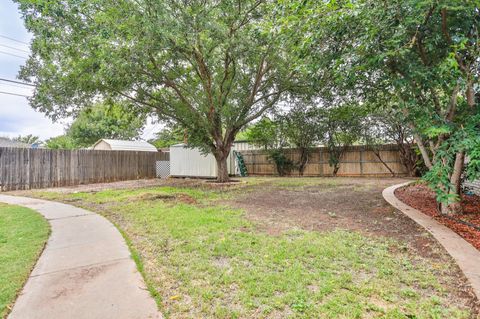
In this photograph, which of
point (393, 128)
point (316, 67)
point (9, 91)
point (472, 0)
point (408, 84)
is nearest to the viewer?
point (472, 0)

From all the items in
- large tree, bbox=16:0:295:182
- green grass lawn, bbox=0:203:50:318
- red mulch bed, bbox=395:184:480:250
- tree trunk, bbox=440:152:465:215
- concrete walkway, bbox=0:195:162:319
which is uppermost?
large tree, bbox=16:0:295:182

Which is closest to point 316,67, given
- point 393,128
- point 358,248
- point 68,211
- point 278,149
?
point 358,248

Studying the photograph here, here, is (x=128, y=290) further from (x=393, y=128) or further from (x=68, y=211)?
(x=393, y=128)

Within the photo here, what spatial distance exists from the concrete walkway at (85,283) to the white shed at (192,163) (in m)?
10.3

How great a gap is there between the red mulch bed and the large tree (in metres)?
4.14

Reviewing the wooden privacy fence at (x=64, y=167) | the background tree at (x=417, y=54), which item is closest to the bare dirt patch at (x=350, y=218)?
the background tree at (x=417, y=54)

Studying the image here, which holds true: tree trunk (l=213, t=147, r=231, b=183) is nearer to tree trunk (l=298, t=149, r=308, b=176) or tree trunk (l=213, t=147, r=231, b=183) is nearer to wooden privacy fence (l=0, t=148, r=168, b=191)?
tree trunk (l=298, t=149, r=308, b=176)

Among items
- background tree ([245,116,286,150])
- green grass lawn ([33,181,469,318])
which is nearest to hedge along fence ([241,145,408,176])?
background tree ([245,116,286,150])

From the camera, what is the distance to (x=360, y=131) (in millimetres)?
12328

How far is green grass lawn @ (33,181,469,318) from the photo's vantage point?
6.40ft

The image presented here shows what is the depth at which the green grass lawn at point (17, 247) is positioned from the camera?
88.9 inches

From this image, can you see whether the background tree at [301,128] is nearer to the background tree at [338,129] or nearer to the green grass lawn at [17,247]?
the background tree at [338,129]

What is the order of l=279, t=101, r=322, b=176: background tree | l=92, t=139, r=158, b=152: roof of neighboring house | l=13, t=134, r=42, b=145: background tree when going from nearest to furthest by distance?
l=279, t=101, r=322, b=176: background tree
l=92, t=139, r=158, b=152: roof of neighboring house
l=13, t=134, r=42, b=145: background tree

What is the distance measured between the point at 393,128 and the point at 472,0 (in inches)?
365
